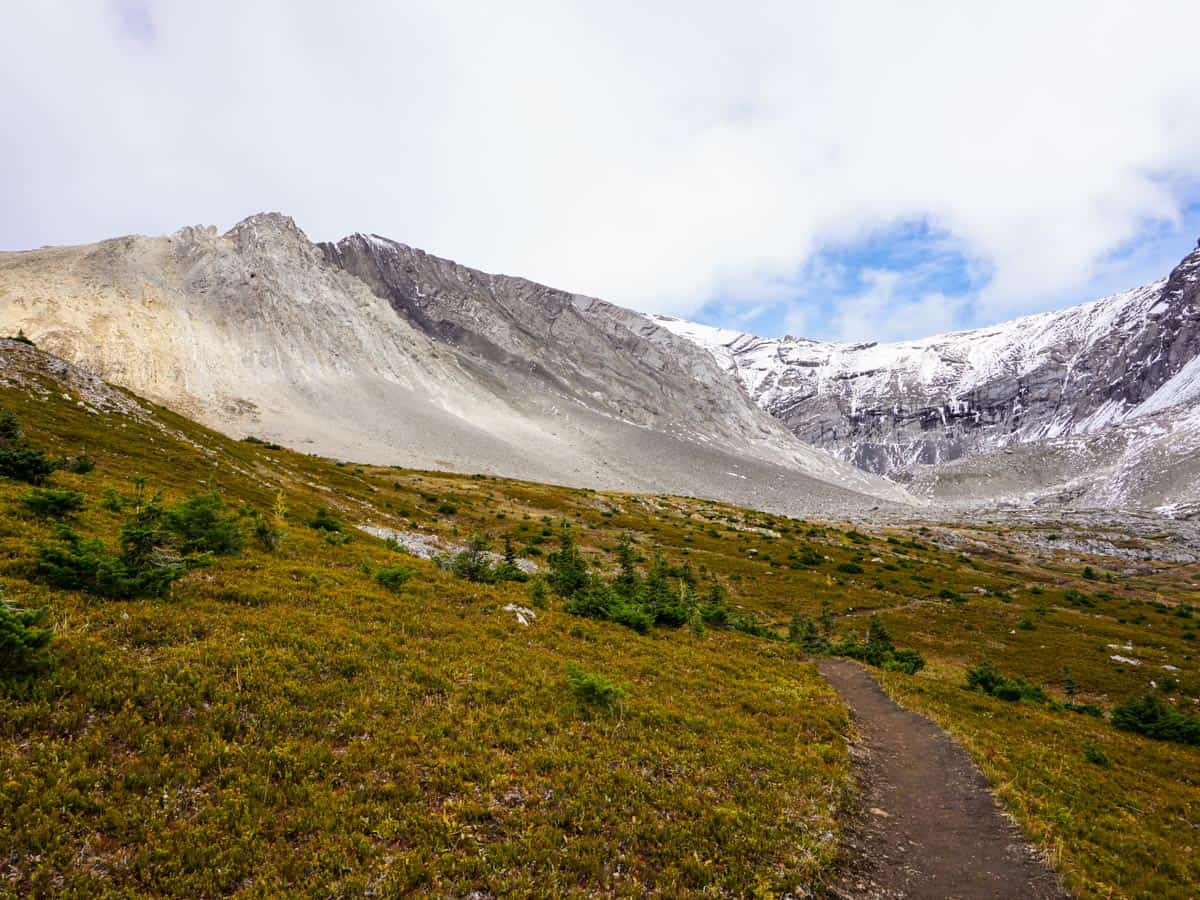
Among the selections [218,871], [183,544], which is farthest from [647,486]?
[218,871]

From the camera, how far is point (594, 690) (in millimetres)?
13758

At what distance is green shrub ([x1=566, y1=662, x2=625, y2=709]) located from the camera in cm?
1352

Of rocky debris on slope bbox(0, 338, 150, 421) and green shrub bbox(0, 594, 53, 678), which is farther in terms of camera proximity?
rocky debris on slope bbox(0, 338, 150, 421)

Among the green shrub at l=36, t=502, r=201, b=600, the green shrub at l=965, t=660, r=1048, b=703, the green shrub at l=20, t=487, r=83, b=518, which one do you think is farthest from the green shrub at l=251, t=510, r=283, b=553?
the green shrub at l=965, t=660, r=1048, b=703

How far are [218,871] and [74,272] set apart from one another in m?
177

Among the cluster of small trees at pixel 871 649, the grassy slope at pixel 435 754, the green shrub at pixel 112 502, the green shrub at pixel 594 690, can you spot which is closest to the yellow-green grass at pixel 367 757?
the grassy slope at pixel 435 754

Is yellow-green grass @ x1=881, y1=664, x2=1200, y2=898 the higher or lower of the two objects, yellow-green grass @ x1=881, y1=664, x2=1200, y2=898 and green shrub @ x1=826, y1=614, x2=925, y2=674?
the higher

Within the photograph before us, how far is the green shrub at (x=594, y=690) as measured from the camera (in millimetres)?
13523

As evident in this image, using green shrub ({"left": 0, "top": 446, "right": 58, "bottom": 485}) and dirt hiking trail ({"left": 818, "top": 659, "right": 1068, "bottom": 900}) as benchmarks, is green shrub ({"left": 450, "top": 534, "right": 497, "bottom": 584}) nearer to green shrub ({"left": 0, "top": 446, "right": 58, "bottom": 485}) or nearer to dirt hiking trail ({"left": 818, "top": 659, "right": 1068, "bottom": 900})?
dirt hiking trail ({"left": 818, "top": 659, "right": 1068, "bottom": 900})

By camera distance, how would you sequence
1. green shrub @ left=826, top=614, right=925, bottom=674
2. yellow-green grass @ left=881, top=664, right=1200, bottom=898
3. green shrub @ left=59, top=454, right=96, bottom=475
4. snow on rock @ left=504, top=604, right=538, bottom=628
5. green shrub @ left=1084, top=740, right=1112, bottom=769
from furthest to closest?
green shrub @ left=826, top=614, right=925, bottom=674 < green shrub @ left=59, top=454, right=96, bottom=475 < snow on rock @ left=504, top=604, right=538, bottom=628 < green shrub @ left=1084, top=740, right=1112, bottom=769 < yellow-green grass @ left=881, top=664, right=1200, bottom=898

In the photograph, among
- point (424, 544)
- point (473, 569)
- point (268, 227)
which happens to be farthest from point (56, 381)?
point (268, 227)

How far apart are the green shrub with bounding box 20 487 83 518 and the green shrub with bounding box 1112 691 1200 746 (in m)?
37.5

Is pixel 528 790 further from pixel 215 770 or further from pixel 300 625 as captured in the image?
pixel 300 625

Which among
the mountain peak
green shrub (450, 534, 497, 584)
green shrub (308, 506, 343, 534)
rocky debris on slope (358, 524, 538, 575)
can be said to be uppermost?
the mountain peak
